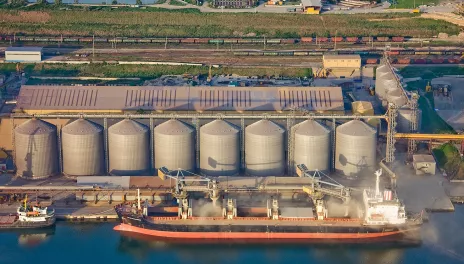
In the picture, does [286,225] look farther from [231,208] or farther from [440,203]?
[440,203]

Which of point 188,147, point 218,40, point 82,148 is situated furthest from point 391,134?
point 218,40

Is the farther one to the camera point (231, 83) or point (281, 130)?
point (231, 83)

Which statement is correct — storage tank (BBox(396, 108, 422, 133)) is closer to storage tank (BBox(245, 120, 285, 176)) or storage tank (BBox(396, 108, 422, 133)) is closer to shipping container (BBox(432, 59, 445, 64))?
storage tank (BBox(245, 120, 285, 176))

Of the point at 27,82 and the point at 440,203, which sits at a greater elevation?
the point at 27,82

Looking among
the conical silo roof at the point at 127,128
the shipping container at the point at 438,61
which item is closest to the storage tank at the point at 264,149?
A: the conical silo roof at the point at 127,128

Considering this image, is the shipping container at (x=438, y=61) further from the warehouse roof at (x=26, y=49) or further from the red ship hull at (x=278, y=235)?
the warehouse roof at (x=26, y=49)

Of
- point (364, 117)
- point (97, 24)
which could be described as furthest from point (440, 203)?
point (97, 24)
